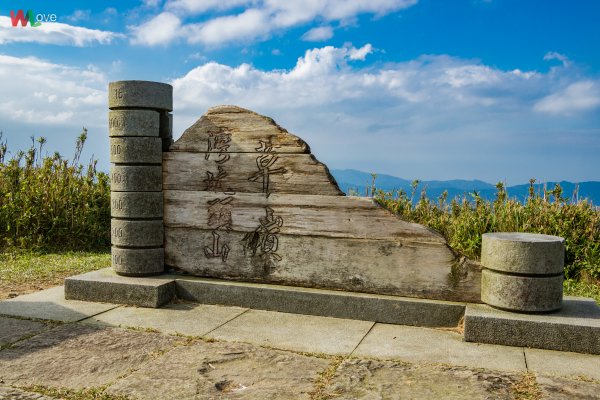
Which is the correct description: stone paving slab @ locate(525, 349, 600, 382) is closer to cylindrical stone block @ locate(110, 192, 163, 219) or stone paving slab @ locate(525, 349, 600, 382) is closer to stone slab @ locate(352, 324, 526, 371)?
stone slab @ locate(352, 324, 526, 371)

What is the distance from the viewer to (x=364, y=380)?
→ 152 inches

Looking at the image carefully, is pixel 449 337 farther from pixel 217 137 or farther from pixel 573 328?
pixel 217 137

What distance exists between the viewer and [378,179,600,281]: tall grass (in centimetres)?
809

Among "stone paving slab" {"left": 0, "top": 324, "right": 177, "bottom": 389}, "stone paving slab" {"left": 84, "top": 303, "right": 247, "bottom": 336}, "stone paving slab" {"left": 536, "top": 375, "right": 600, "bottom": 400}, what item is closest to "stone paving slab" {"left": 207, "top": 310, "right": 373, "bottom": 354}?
"stone paving slab" {"left": 84, "top": 303, "right": 247, "bottom": 336}

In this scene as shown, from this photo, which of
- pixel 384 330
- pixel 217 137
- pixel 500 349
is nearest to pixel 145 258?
pixel 217 137

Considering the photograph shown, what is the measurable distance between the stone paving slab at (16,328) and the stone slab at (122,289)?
817 millimetres

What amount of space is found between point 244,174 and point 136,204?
1229 mm

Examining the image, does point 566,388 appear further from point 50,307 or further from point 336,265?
point 50,307

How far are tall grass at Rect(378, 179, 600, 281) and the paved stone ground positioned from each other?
12.5 ft

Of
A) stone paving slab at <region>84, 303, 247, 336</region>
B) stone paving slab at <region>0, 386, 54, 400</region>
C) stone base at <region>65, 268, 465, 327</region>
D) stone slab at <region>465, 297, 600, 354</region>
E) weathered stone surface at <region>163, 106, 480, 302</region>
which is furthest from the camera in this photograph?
weathered stone surface at <region>163, 106, 480, 302</region>

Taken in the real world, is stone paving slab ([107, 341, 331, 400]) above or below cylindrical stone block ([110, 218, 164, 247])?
below

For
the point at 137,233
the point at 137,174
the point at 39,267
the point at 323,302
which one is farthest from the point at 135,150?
the point at 39,267

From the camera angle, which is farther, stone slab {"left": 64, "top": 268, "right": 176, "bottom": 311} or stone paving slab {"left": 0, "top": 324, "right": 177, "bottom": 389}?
stone slab {"left": 64, "top": 268, "right": 176, "bottom": 311}

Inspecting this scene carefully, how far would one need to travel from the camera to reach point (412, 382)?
3.85 meters
